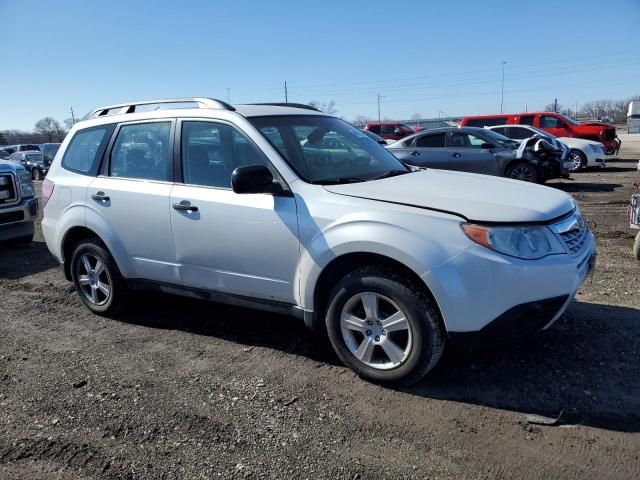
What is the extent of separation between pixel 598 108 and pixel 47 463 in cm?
11630

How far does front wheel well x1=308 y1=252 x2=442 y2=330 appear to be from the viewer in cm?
347

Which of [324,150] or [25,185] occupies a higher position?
[324,150]

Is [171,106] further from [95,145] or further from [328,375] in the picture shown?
[328,375]

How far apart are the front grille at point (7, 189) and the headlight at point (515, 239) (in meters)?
7.20

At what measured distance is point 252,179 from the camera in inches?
147

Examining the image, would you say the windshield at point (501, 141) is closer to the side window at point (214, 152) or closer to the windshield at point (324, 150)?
the windshield at point (324, 150)

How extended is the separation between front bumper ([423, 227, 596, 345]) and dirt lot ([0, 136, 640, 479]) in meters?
0.49

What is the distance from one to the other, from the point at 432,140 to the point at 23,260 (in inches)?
375

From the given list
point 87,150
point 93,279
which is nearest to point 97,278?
point 93,279

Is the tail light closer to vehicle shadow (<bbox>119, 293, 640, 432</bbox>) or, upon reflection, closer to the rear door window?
vehicle shadow (<bbox>119, 293, 640, 432</bbox>)

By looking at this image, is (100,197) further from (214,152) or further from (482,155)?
(482,155)

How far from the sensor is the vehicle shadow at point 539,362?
11.0ft

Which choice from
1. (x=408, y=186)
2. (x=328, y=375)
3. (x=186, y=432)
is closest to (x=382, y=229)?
(x=408, y=186)

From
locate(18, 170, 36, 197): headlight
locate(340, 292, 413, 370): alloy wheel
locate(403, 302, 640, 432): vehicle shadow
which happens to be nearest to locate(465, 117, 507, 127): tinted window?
locate(18, 170, 36, 197): headlight
